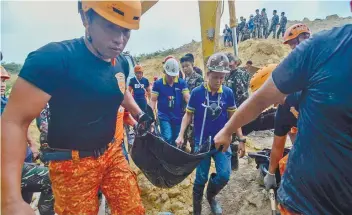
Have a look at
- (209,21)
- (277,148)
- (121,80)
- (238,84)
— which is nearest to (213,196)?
(277,148)

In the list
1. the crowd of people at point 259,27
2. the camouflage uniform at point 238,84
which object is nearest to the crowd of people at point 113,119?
the camouflage uniform at point 238,84

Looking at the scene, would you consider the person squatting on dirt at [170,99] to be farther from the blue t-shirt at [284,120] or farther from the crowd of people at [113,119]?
the blue t-shirt at [284,120]

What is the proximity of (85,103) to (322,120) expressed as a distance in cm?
141

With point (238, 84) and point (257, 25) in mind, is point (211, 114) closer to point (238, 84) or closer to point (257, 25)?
point (238, 84)

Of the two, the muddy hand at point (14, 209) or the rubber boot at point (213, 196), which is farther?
the rubber boot at point (213, 196)

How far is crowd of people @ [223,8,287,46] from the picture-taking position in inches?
841

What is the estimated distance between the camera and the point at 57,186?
7.48ft

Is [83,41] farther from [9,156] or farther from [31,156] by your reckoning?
[31,156]

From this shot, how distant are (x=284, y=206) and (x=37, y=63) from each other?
62.1 inches

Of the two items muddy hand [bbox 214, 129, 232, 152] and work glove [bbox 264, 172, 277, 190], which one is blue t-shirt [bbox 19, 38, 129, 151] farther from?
work glove [bbox 264, 172, 277, 190]

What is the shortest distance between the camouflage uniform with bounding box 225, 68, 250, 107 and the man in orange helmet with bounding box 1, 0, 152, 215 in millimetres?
4080

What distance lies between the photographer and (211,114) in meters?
4.09

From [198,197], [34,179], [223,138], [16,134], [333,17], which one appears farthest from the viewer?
[333,17]

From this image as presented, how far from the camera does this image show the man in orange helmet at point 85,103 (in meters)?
1.84
